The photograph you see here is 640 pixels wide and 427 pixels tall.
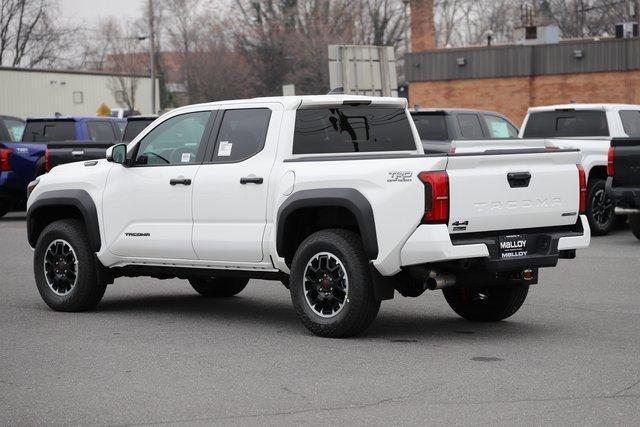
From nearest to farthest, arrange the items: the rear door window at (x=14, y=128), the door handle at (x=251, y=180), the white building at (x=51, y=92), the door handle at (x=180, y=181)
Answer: the door handle at (x=251, y=180) → the door handle at (x=180, y=181) → the rear door window at (x=14, y=128) → the white building at (x=51, y=92)

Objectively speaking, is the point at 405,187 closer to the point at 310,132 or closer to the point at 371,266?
the point at 371,266

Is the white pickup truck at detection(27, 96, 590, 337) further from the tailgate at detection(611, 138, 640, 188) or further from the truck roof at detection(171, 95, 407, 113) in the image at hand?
the tailgate at detection(611, 138, 640, 188)

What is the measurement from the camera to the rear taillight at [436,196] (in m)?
8.43

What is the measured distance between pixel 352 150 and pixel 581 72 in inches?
1290

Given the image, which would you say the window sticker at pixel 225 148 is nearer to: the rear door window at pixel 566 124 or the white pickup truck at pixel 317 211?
the white pickup truck at pixel 317 211

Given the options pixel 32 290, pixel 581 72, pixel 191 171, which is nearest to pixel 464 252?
pixel 191 171

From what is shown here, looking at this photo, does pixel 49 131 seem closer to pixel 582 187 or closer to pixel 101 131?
pixel 101 131

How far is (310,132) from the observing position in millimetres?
9766

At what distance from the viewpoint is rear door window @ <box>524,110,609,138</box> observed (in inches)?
754

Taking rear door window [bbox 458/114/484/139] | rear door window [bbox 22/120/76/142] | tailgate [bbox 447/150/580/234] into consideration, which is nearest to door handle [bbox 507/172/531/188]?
tailgate [bbox 447/150/580/234]

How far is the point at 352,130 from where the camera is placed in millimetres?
10047

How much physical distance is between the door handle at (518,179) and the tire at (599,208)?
384 inches

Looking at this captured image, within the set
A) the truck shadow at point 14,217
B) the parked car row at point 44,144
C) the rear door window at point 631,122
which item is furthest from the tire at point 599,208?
the truck shadow at point 14,217

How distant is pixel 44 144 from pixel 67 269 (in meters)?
12.7
